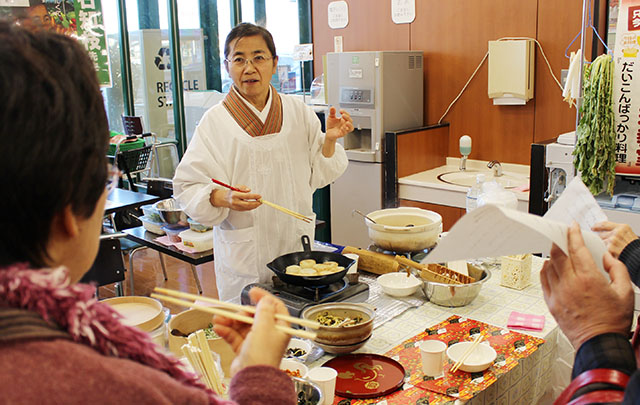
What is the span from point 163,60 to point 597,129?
4.39 m

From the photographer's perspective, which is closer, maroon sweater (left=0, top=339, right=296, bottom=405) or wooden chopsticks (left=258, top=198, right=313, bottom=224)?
maroon sweater (left=0, top=339, right=296, bottom=405)

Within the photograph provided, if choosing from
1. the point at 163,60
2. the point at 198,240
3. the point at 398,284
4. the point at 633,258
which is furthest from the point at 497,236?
the point at 163,60

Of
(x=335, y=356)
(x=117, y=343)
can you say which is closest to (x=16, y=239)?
(x=117, y=343)

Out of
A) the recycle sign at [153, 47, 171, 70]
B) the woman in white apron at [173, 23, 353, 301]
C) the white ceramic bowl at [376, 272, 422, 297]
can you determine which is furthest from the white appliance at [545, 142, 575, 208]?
the recycle sign at [153, 47, 171, 70]

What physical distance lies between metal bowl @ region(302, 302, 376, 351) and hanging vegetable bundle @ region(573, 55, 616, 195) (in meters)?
1.67

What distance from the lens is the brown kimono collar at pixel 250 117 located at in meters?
2.38

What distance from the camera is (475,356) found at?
63.2 inches

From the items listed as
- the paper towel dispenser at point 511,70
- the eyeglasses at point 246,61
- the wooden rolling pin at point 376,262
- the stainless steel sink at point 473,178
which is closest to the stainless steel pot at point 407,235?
the wooden rolling pin at point 376,262

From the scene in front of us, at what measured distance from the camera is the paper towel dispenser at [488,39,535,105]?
4.03 m

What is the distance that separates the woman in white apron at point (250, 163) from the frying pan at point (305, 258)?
0.24m

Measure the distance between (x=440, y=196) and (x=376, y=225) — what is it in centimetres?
187

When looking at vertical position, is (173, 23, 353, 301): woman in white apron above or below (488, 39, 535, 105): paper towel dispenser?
below

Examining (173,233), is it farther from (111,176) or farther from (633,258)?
(111,176)

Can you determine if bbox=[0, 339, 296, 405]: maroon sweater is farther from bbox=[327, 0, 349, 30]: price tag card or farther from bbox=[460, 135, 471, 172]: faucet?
bbox=[327, 0, 349, 30]: price tag card
